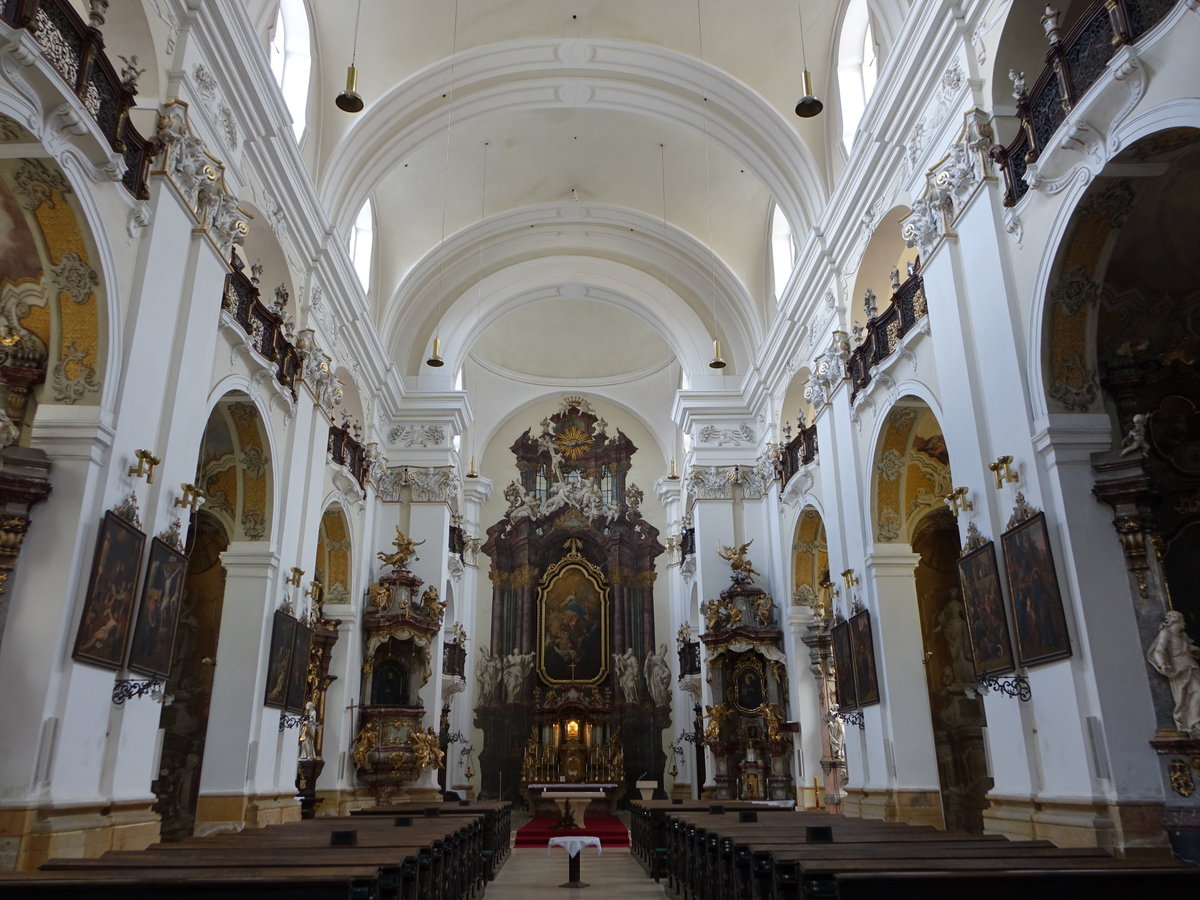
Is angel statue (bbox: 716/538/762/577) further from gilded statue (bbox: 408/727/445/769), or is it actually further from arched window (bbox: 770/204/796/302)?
gilded statue (bbox: 408/727/445/769)

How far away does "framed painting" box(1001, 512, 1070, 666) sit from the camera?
7.14m

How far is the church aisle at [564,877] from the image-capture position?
9.98 meters

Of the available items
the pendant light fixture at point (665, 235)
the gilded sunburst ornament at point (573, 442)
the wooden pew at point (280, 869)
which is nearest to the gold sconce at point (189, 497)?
the wooden pew at point (280, 869)

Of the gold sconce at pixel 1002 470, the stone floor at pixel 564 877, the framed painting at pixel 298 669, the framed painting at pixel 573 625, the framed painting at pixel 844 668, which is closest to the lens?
the gold sconce at pixel 1002 470

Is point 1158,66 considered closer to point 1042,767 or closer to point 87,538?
point 1042,767

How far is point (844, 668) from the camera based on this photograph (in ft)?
40.8

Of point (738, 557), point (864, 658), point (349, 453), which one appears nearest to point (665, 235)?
point (738, 557)

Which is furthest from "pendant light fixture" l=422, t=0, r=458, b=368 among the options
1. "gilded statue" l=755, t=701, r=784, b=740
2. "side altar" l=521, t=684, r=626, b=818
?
"side altar" l=521, t=684, r=626, b=818

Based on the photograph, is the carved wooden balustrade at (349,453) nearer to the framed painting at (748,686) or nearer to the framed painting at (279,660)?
the framed painting at (279,660)

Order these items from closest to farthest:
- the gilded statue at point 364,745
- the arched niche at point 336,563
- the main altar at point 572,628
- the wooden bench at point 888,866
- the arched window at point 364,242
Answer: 1. the wooden bench at point 888,866
2. the gilded statue at point 364,745
3. the arched niche at point 336,563
4. the arched window at point 364,242
5. the main altar at point 572,628

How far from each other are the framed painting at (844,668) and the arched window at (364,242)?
32.4 ft

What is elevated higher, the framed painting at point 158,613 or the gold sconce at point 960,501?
the gold sconce at point 960,501

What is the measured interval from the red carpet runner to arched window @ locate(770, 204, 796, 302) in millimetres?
10319

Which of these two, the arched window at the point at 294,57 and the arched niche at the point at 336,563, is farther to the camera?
the arched niche at the point at 336,563
